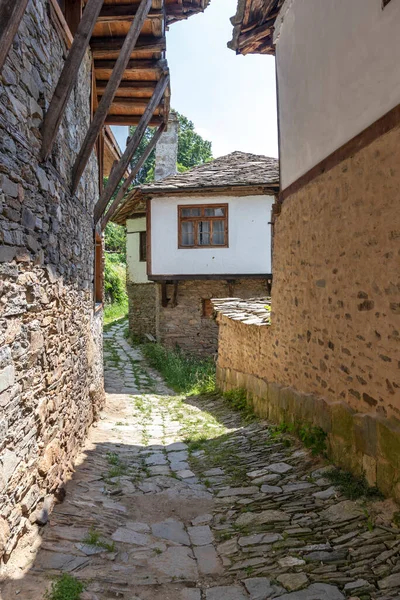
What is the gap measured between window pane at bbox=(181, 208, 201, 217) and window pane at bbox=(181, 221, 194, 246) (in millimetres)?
205

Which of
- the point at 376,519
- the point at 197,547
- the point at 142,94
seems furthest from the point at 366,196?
the point at 142,94

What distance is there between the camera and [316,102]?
4.91m

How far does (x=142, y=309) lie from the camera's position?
17.0m

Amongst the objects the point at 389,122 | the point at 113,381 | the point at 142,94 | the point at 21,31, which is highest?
the point at 142,94

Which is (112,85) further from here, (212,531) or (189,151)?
(189,151)

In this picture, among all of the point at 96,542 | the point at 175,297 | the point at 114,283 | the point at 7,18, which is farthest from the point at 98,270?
the point at 114,283

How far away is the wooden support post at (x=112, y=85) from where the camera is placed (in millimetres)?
4516

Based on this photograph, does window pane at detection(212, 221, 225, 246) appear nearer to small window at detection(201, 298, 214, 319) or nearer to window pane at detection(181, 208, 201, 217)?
window pane at detection(181, 208, 201, 217)

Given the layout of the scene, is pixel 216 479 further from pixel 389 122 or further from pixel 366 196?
pixel 389 122

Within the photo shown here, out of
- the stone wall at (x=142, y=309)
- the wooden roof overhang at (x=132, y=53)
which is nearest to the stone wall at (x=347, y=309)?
the wooden roof overhang at (x=132, y=53)

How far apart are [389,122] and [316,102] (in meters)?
1.69

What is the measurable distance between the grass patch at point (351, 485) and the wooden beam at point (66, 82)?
138 inches

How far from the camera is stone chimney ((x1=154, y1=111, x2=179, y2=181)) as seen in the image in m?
15.9

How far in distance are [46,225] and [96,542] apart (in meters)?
2.47
